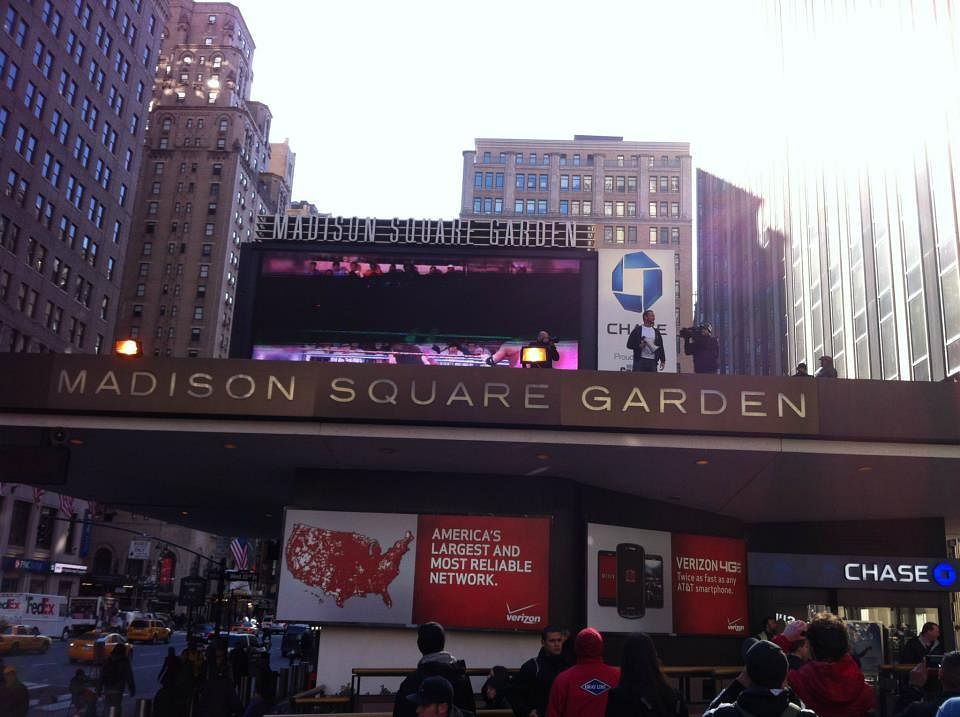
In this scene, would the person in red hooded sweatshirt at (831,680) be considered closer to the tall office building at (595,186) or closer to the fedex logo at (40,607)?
the fedex logo at (40,607)

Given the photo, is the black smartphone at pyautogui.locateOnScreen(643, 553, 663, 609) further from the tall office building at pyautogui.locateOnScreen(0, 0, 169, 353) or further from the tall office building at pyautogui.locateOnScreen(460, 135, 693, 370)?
the tall office building at pyautogui.locateOnScreen(460, 135, 693, 370)

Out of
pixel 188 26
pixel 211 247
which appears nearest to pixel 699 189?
pixel 211 247

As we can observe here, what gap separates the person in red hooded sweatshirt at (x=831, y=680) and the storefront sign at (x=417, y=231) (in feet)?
58.1

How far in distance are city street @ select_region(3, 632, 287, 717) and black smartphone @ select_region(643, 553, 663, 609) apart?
10473 millimetres

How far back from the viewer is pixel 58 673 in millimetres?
32125

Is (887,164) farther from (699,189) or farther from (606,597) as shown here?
(699,189)

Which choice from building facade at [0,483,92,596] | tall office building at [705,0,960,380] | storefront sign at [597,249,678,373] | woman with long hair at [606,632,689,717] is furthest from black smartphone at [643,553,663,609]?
building facade at [0,483,92,596]

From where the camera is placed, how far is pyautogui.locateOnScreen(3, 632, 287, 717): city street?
53.5 feet

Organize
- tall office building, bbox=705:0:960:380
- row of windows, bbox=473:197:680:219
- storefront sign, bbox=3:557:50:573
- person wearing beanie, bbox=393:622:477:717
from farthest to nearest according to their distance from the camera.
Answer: row of windows, bbox=473:197:680:219
storefront sign, bbox=3:557:50:573
tall office building, bbox=705:0:960:380
person wearing beanie, bbox=393:622:477:717

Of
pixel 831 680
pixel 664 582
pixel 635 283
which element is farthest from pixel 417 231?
pixel 831 680

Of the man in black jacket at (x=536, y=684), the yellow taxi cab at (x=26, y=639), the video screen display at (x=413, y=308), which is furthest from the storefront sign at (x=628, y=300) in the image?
the yellow taxi cab at (x=26, y=639)

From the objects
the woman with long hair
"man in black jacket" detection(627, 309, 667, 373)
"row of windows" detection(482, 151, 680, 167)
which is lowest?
the woman with long hair

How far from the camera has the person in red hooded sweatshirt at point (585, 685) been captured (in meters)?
6.77

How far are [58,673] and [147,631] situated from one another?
980 inches
